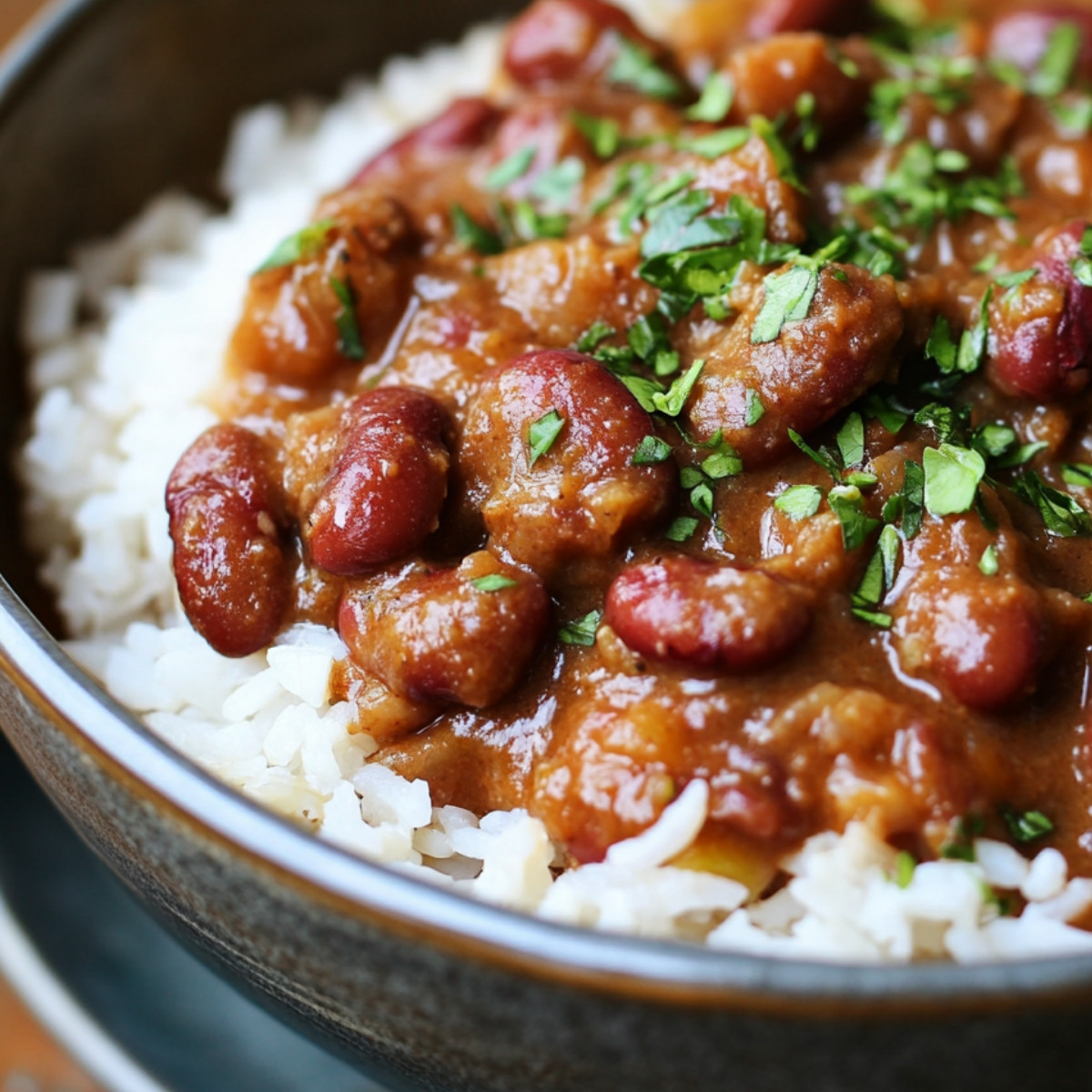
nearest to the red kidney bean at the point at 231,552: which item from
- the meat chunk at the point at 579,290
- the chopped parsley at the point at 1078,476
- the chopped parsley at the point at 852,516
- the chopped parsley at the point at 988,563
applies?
the meat chunk at the point at 579,290

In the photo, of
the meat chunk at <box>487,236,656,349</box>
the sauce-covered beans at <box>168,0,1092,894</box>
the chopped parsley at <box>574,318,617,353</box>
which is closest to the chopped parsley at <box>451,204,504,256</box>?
the sauce-covered beans at <box>168,0,1092,894</box>

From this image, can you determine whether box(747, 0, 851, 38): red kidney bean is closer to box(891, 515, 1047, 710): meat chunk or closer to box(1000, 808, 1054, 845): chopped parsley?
box(891, 515, 1047, 710): meat chunk

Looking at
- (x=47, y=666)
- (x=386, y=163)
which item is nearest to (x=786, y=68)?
(x=386, y=163)

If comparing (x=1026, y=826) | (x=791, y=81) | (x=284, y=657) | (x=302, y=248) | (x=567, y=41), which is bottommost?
(x=1026, y=826)

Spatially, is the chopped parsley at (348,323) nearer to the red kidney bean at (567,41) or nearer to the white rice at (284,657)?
the white rice at (284,657)

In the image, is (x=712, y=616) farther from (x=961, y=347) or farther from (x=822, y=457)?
(x=961, y=347)

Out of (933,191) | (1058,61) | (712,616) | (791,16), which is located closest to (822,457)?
(712,616)

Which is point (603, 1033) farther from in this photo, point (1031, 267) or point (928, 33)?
point (928, 33)
